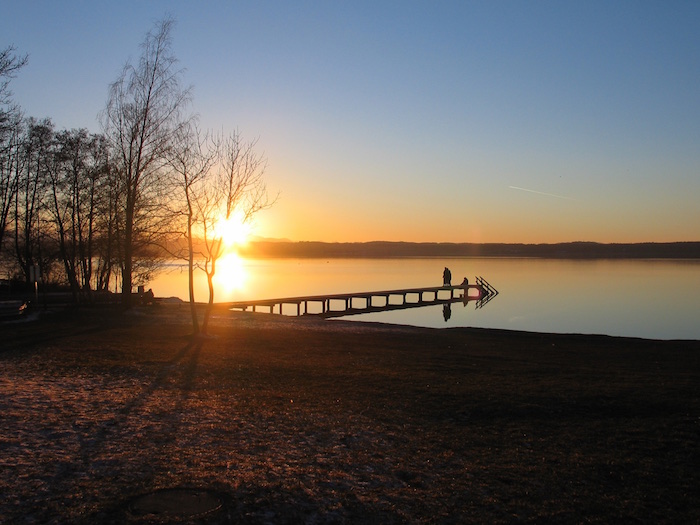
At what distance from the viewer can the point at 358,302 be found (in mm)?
55906

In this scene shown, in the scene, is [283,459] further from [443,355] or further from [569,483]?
[443,355]

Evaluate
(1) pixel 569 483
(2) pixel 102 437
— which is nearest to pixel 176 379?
(2) pixel 102 437

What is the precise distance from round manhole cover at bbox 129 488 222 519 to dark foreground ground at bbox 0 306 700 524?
0.02 m

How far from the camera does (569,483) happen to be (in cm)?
647

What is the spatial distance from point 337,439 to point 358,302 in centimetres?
4802

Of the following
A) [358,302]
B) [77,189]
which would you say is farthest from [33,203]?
[358,302]

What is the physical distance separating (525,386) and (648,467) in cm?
453

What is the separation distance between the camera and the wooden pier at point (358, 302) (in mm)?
40562

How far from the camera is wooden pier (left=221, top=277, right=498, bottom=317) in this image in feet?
133

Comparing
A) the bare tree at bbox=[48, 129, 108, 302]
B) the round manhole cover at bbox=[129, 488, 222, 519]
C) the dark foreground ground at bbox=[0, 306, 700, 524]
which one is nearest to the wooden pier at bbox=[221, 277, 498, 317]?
the bare tree at bbox=[48, 129, 108, 302]

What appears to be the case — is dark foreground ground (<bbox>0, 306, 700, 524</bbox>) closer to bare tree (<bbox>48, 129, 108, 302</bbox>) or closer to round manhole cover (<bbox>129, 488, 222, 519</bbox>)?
round manhole cover (<bbox>129, 488, 222, 519</bbox>)

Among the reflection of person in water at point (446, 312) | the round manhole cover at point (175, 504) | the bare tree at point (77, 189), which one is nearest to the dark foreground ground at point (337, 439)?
the round manhole cover at point (175, 504)

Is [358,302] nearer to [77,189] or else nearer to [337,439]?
[77,189]

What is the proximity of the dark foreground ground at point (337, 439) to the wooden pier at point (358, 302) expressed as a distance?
2389 cm
